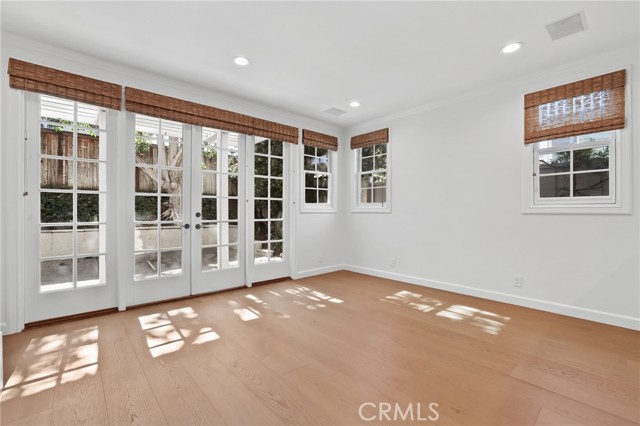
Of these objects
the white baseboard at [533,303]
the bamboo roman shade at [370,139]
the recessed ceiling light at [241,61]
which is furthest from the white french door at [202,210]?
the white baseboard at [533,303]

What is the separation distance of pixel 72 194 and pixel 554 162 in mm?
5139

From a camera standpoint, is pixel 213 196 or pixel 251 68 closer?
pixel 251 68

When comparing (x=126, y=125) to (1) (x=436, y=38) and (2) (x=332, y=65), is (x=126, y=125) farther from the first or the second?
(1) (x=436, y=38)

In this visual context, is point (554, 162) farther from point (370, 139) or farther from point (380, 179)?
point (370, 139)

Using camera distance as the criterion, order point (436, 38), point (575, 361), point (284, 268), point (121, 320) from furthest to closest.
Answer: point (284, 268), point (121, 320), point (436, 38), point (575, 361)

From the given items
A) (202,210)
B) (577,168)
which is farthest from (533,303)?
(202,210)

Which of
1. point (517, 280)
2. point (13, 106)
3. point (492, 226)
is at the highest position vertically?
point (13, 106)

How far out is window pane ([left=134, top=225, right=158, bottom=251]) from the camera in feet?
11.4

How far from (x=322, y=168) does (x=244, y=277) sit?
2.33 m

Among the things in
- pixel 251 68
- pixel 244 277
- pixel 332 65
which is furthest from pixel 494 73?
pixel 244 277

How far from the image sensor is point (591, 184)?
3188 millimetres

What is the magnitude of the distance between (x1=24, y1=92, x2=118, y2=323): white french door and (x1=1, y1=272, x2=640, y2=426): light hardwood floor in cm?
37

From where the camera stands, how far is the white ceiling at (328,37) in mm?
2363

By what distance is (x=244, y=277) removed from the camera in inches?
172
